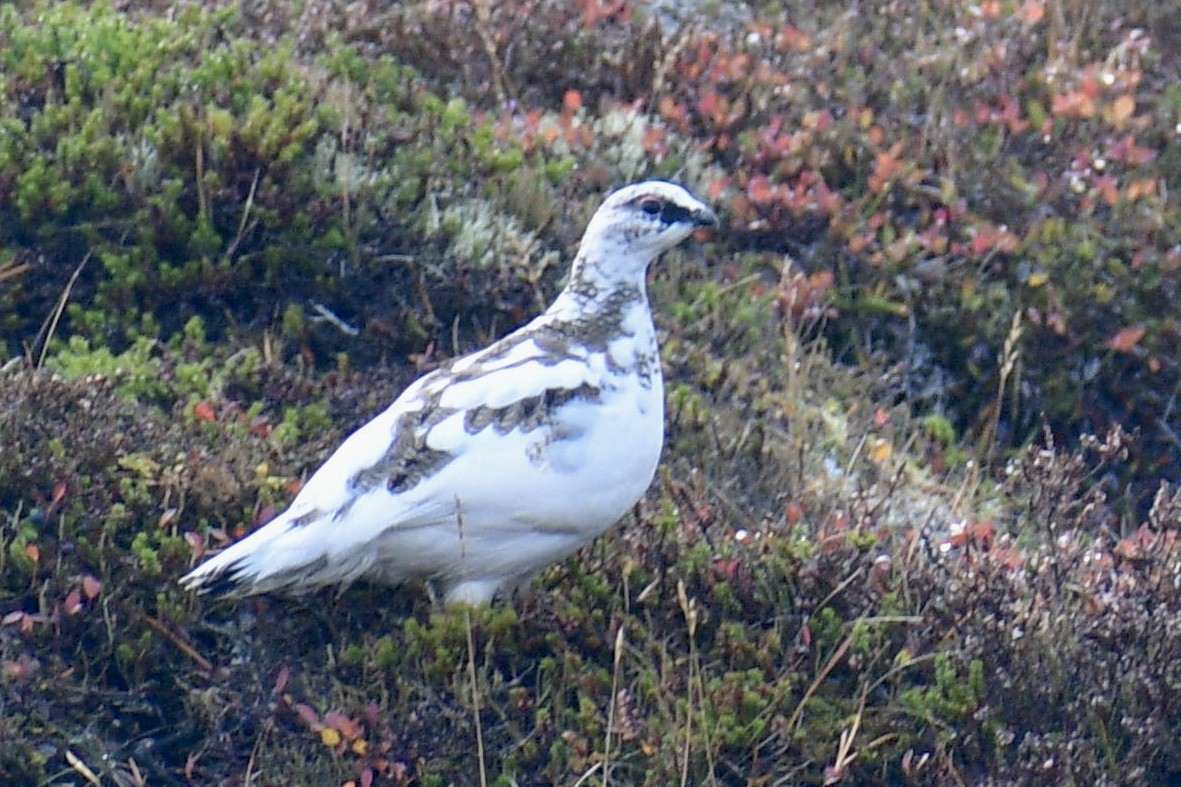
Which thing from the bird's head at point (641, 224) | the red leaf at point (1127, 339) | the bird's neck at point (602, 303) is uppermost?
the bird's head at point (641, 224)

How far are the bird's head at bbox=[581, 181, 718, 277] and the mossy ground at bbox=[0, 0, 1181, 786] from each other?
0.62 m

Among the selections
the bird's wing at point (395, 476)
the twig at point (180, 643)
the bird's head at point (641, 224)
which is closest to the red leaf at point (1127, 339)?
the bird's head at point (641, 224)

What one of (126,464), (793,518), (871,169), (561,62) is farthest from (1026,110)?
(126,464)

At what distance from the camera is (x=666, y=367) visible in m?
5.47

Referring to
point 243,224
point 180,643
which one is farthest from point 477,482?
point 243,224

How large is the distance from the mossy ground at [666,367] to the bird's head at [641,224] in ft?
2.04

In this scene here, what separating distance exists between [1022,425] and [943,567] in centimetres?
169

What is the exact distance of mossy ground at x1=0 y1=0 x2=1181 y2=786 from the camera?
398 cm

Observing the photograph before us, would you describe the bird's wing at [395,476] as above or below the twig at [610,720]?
above

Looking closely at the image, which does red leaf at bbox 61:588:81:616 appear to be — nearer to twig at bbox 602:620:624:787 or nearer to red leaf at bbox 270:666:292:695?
red leaf at bbox 270:666:292:695

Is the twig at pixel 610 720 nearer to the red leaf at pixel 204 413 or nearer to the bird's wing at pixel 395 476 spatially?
Result: the bird's wing at pixel 395 476

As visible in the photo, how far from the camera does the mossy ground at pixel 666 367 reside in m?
3.98

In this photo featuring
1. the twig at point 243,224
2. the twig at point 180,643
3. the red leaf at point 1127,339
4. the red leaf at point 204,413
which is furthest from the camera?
the red leaf at point 1127,339

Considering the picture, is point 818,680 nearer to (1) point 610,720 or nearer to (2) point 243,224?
(1) point 610,720
